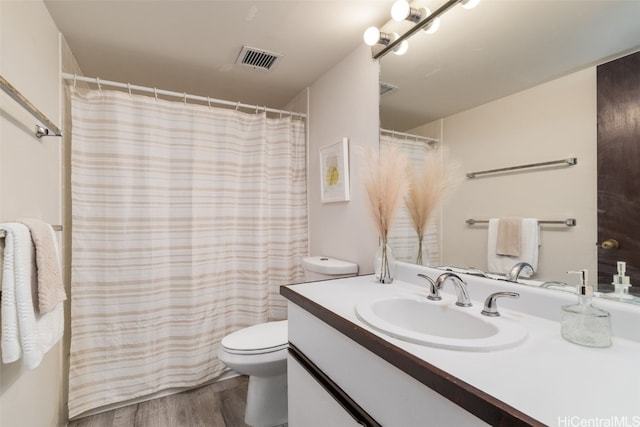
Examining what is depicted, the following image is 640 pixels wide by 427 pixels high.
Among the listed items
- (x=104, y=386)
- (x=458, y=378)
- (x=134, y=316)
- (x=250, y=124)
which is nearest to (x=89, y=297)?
(x=134, y=316)

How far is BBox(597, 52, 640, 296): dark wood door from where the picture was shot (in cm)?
80

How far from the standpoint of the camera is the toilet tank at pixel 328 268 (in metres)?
1.74

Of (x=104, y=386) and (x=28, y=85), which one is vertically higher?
(x=28, y=85)

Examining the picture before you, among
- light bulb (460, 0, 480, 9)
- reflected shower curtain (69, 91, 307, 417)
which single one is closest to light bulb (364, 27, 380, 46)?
light bulb (460, 0, 480, 9)

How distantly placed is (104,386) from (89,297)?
547mm

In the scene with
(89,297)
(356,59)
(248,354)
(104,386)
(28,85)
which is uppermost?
(356,59)

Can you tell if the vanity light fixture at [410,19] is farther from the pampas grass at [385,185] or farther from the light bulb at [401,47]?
the pampas grass at [385,185]

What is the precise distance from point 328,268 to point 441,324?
2.65 ft

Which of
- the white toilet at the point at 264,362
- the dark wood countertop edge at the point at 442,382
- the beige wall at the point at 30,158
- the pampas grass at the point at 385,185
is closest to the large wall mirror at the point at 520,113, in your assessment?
the pampas grass at the point at 385,185

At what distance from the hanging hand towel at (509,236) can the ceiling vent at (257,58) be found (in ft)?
5.16

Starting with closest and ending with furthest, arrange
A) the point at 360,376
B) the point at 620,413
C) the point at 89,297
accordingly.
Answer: the point at 620,413 < the point at 360,376 < the point at 89,297

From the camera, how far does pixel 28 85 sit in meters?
1.25

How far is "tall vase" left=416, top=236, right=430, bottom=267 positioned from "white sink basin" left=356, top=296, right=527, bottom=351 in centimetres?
29

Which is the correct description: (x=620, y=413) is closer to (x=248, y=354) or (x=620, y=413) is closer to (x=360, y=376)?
(x=360, y=376)
